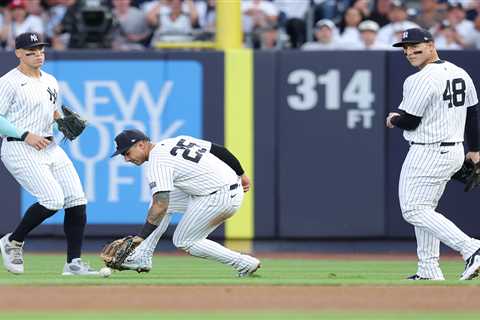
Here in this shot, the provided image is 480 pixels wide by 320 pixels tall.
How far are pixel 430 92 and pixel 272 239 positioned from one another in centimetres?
475

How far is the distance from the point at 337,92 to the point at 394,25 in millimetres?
1710

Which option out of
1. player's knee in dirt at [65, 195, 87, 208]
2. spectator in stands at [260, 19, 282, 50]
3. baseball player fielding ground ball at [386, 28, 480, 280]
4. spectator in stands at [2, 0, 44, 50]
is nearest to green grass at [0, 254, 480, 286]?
baseball player fielding ground ball at [386, 28, 480, 280]

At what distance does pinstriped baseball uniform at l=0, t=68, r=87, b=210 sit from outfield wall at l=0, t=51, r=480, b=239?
370 cm

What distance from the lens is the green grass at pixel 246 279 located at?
365 inches

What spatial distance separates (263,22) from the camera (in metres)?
15.1

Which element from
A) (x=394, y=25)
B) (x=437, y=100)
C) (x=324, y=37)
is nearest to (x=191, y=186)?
(x=437, y=100)

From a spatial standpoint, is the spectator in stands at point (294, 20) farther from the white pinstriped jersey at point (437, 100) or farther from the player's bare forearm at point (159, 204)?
the player's bare forearm at point (159, 204)

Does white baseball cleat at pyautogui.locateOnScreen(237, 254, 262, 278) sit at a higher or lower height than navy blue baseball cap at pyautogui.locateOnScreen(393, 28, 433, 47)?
lower

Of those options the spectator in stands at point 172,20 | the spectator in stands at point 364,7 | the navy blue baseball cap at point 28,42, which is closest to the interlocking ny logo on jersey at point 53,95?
the navy blue baseball cap at point 28,42

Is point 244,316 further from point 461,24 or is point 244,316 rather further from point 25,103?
point 461,24

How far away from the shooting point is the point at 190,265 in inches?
470

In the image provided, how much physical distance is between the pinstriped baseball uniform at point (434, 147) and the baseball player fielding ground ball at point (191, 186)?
4.26ft

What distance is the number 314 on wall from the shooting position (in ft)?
45.1

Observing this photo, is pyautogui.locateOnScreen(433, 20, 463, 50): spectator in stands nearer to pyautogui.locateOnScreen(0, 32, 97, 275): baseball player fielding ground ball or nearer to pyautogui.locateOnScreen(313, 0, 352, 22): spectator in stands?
pyautogui.locateOnScreen(313, 0, 352, 22): spectator in stands
